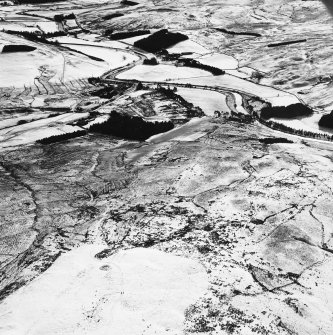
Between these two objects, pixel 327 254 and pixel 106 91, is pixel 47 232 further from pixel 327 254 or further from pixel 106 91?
pixel 106 91

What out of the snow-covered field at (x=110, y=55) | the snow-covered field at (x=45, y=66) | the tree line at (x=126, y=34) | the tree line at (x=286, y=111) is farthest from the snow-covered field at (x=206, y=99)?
the tree line at (x=126, y=34)

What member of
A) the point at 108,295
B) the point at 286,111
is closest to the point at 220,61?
the point at 286,111

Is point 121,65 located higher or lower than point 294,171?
lower

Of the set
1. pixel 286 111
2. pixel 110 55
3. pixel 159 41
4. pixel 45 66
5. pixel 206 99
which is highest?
pixel 45 66

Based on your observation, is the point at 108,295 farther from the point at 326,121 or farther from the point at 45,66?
the point at 45,66

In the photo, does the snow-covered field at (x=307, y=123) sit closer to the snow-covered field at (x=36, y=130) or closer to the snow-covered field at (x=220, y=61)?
the snow-covered field at (x=36, y=130)

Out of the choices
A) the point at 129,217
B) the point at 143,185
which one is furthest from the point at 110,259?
the point at 143,185

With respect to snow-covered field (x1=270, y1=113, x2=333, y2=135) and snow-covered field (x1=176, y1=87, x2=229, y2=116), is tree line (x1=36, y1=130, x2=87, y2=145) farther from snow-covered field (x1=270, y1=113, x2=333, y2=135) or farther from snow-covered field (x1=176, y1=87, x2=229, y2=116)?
snow-covered field (x1=270, y1=113, x2=333, y2=135)

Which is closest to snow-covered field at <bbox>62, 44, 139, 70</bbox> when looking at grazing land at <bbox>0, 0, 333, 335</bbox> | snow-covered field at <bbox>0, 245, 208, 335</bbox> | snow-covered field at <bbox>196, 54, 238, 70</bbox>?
grazing land at <bbox>0, 0, 333, 335</bbox>
